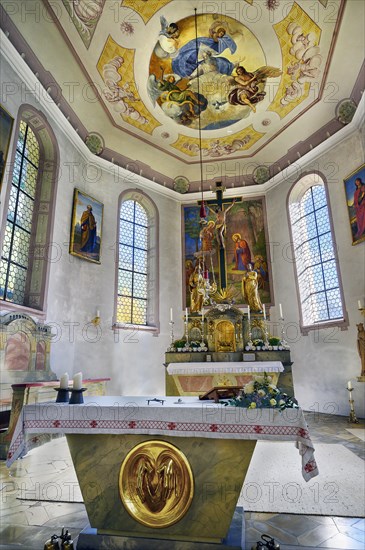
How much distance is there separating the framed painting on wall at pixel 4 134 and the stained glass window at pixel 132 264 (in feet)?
16.5

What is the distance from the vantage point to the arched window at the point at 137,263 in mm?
11008

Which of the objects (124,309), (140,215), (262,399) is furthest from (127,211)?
(262,399)

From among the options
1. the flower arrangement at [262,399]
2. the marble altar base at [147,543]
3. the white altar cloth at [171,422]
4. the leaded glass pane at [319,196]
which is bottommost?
the marble altar base at [147,543]

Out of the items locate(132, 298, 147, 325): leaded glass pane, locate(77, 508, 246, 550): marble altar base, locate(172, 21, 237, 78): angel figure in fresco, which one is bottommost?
locate(77, 508, 246, 550): marble altar base

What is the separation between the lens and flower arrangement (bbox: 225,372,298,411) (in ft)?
8.03

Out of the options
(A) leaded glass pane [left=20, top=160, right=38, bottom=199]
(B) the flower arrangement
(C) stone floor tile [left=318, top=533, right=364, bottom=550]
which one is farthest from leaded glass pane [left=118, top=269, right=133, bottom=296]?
(C) stone floor tile [left=318, top=533, right=364, bottom=550]

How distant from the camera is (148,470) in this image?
2600 mm

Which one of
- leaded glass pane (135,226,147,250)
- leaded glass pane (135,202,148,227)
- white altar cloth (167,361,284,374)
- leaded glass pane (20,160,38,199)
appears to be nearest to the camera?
white altar cloth (167,361,284,374)

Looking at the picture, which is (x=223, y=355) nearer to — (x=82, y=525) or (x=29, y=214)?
(x=82, y=525)

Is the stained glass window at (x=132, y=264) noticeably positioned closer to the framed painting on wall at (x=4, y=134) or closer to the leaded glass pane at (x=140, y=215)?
the leaded glass pane at (x=140, y=215)

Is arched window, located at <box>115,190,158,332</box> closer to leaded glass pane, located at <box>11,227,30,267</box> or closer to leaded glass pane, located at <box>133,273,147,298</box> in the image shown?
leaded glass pane, located at <box>133,273,147,298</box>

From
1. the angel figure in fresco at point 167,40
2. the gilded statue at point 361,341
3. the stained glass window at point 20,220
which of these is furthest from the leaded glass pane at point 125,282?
the gilded statue at point 361,341

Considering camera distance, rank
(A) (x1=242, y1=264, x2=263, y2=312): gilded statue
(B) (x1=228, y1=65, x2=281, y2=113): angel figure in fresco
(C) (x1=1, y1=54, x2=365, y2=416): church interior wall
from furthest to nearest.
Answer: (B) (x1=228, y1=65, x2=281, y2=113): angel figure in fresco < (A) (x1=242, y1=264, x2=263, y2=312): gilded statue < (C) (x1=1, y1=54, x2=365, y2=416): church interior wall

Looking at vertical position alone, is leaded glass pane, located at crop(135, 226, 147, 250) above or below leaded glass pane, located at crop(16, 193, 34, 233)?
above
